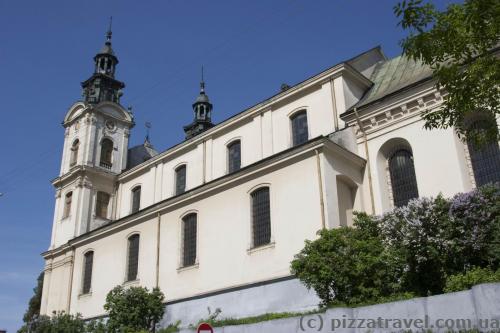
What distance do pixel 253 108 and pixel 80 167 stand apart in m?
13.0

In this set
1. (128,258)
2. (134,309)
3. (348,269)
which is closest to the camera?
(348,269)

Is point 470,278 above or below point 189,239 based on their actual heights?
below

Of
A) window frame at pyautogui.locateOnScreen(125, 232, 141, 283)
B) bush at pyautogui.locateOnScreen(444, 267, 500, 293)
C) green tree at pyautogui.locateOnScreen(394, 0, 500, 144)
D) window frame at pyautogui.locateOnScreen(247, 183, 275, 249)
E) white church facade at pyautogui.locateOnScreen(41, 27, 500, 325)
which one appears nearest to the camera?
green tree at pyautogui.locateOnScreen(394, 0, 500, 144)

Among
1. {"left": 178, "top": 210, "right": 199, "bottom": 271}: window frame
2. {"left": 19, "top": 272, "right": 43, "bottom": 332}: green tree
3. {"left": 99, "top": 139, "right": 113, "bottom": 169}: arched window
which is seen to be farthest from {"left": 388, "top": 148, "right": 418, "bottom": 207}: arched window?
{"left": 19, "top": 272, "right": 43, "bottom": 332}: green tree

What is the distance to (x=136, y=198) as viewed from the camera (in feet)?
115

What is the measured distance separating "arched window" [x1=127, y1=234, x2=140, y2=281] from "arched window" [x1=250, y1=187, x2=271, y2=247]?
8.16 meters

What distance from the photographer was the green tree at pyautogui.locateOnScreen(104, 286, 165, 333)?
22.6 meters

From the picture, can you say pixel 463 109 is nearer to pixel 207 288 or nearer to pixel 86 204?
pixel 207 288

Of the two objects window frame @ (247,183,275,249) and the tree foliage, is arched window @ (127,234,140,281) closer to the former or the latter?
window frame @ (247,183,275,249)

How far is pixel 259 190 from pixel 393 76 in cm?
923

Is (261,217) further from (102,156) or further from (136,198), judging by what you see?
(102,156)

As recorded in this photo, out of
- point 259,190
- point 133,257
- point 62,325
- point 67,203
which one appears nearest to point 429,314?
point 259,190

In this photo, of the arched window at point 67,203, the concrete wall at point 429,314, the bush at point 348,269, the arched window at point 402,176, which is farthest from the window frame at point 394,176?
the arched window at point 67,203

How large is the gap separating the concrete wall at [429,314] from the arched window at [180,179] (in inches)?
748
